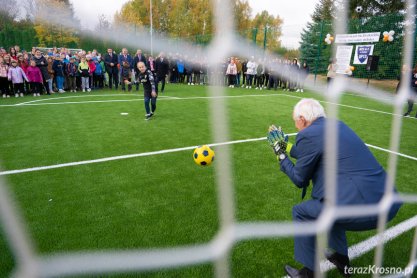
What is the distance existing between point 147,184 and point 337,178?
2.57 metres

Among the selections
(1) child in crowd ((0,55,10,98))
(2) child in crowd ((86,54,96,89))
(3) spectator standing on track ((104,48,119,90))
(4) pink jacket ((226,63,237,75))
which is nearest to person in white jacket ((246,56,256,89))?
(4) pink jacket ((226,63,237,75))

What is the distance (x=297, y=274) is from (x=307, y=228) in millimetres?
415

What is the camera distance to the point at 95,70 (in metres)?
13.6

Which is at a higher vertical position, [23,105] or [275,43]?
[275,43]

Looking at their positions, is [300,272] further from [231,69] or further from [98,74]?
[231,69]

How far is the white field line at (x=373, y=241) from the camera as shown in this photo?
255 cm

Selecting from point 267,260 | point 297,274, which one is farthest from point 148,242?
→ point 297,274

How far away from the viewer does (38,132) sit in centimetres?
642

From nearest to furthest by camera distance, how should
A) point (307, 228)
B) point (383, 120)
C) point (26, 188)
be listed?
point (307, 228) → point (26, 188) → point (383, 120)

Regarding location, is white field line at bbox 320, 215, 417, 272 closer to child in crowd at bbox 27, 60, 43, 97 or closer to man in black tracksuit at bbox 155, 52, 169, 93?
man in black tracksuit at bbox 155, 52, 169, 93

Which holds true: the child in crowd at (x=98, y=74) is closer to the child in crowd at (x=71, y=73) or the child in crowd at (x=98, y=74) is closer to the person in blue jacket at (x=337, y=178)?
the child in crowd at (x=71, y=73)

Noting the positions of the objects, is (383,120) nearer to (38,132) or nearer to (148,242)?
(148,242)

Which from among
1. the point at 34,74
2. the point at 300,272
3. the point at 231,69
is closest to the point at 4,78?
the point at 34,74

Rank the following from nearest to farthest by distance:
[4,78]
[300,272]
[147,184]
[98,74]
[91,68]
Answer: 1. [300,272]
2. [147,184]
3. [4,78]
4. [91,68]
5. [98,74]
